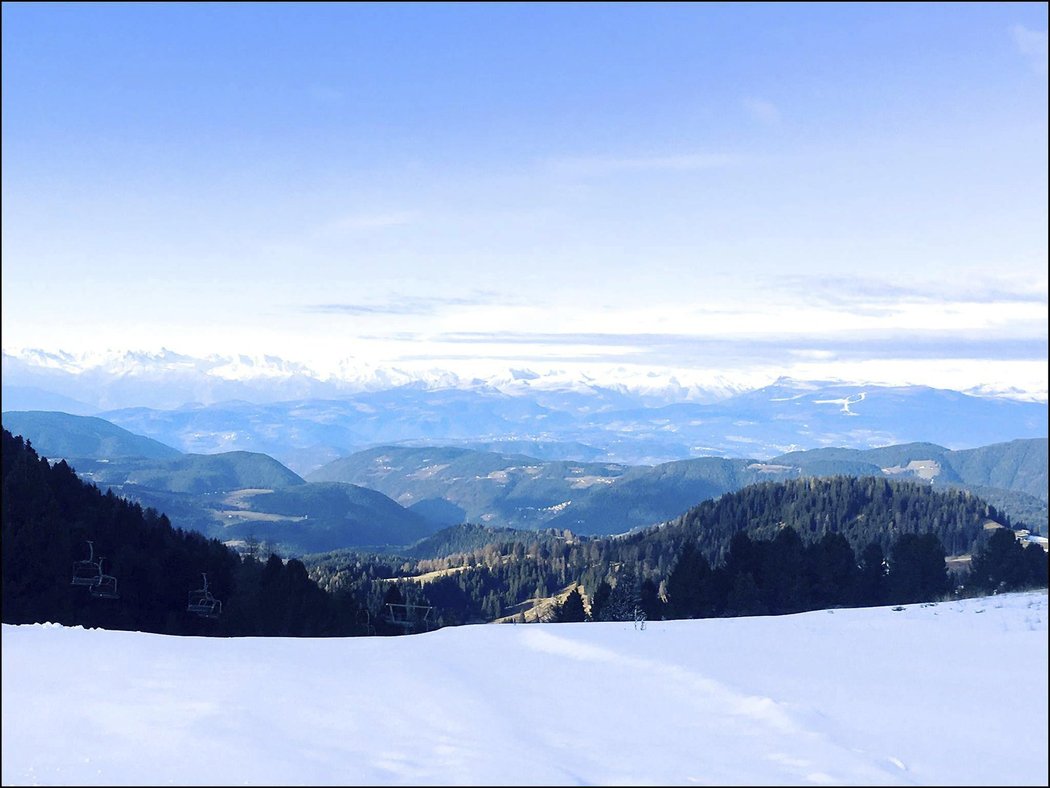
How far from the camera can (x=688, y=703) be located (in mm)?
13586

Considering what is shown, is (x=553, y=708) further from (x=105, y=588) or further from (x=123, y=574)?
(x=123, y=574)

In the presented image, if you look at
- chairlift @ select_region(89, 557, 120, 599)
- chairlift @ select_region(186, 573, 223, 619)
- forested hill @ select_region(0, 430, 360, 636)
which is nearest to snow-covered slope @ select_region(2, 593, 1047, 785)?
forested hill @ select_region(0, 430, 360, 636)

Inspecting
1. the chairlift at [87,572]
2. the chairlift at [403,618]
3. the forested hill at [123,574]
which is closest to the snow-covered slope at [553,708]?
the forested hill at [123,574]

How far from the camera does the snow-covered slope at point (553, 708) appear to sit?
9.82 metres

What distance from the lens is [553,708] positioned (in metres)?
13.1

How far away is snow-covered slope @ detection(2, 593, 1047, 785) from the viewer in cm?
982

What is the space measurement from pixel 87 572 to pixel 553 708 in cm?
3013

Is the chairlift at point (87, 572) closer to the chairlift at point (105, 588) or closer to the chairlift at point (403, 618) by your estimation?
the chairlift at point (105, 588)

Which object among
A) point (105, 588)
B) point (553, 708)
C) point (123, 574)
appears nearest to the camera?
point (553, 708)

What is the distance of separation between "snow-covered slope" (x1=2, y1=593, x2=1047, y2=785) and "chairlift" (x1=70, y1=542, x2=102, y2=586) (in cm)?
1960

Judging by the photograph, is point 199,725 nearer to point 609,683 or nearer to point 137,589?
point 609,683

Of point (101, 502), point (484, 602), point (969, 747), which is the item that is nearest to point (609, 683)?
point (969, 747)

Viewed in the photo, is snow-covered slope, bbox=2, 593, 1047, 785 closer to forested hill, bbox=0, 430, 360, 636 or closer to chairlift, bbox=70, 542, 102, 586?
forested hill, bbox=0, 430, 360, 636

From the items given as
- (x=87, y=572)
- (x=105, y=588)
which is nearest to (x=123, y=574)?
(x=105, y=588)
